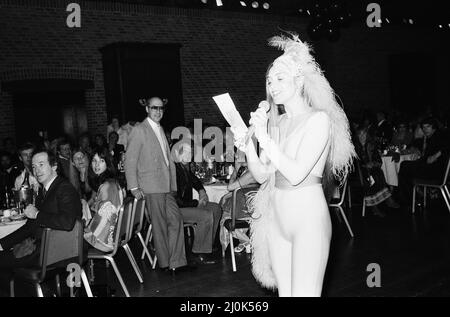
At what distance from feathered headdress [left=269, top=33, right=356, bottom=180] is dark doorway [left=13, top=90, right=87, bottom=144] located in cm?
782

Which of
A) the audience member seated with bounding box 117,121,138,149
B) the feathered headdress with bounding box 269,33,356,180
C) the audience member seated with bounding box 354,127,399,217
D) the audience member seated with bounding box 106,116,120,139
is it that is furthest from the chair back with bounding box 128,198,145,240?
the audience member seated with bounding box 106,116,120,139

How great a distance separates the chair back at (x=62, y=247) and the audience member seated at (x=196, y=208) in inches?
77.4

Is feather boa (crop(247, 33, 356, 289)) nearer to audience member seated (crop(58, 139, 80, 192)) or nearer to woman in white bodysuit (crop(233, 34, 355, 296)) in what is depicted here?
woman in white bodysuit (crop(233, 34, 355, 296))

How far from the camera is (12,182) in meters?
6.48

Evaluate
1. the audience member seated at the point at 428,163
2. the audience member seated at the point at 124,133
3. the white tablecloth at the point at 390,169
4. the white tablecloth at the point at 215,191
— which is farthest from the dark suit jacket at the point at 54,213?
the audience member seated at the point at 124,133

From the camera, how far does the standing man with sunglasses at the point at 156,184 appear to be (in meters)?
4.73

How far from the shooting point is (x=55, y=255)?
3322 mm

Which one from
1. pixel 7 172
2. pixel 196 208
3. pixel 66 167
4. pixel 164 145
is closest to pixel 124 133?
pixel 7 172

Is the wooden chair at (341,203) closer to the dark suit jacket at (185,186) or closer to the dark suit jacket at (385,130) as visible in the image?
the dark suit jacket at (185,186)

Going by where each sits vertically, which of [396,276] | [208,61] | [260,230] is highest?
[208,61]
